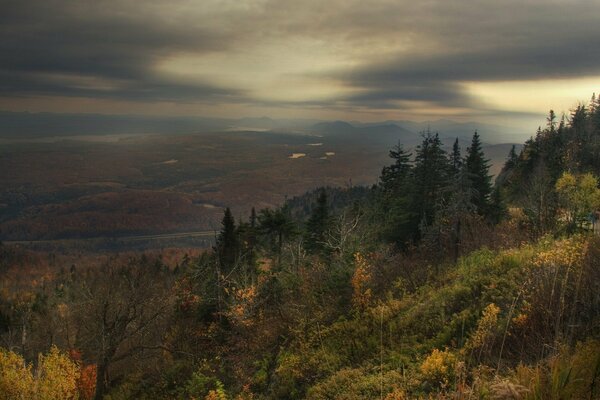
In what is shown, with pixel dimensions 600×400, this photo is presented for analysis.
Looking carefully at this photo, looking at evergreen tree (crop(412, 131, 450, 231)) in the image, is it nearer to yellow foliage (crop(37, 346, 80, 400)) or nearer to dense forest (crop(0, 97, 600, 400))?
dense forest (crop(0, 97, 600, 400))

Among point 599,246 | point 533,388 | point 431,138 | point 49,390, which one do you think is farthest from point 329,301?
point 431,138

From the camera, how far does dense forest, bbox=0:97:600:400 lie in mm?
6891

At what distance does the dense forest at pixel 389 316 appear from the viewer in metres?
6.89

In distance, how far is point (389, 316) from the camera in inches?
559

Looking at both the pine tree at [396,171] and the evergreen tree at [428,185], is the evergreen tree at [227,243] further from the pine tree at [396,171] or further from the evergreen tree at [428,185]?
the pine tree at [396,171]

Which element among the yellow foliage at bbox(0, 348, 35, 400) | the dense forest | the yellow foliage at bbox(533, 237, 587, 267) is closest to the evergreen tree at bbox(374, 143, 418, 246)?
the dense forest

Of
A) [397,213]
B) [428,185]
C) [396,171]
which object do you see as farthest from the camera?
[396,171]

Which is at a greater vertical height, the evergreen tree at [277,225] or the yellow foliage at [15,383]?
the evergreen tree at [277,225]

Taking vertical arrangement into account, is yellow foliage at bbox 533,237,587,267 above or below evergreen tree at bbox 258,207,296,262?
above

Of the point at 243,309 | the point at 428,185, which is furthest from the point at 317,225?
the point at 243,309

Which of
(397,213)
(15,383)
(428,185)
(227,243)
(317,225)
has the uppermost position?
(428,185)

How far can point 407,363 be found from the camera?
10.1m

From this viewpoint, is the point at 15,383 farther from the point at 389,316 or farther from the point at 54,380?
the point at 389,316

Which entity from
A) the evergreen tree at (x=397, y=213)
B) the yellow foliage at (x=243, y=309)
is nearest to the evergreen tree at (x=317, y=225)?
the evergreen tree at (x=397, y=213)
